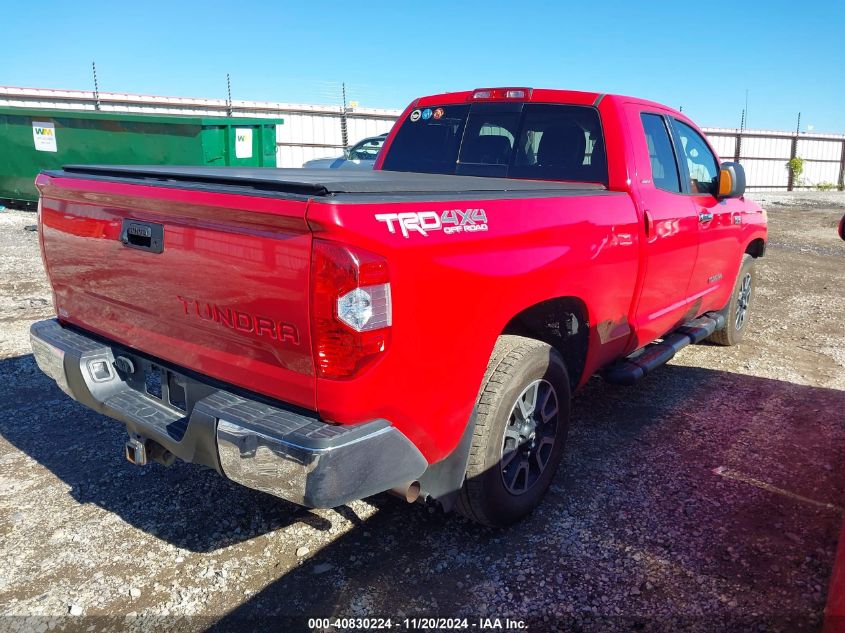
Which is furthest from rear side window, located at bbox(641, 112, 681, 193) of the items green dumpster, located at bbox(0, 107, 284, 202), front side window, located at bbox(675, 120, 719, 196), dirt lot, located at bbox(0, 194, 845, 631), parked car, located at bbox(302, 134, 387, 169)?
parked car, located at bbox(302, 134, 387, 169)

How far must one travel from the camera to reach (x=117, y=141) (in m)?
12.2

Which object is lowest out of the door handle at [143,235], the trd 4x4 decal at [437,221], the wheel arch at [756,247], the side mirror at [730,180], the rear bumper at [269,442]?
the rear bumper at [269,442]

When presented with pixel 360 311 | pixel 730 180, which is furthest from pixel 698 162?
pixel 360 311

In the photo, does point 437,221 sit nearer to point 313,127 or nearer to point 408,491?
point 408,491

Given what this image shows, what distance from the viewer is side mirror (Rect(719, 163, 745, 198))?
4.47m

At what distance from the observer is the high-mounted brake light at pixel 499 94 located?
4.16 meters

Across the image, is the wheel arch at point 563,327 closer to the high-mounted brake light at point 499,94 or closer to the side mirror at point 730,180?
the high-mounted brake light at point 499,94

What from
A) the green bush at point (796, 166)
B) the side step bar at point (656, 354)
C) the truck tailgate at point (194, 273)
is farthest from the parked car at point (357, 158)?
the green bush at point (796, 166)

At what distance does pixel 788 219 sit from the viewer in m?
17.5

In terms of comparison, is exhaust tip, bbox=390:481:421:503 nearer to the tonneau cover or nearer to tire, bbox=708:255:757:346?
the tonneau cover

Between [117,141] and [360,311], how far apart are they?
39.2ft

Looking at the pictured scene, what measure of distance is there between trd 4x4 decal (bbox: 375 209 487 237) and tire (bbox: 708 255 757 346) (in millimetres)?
3857

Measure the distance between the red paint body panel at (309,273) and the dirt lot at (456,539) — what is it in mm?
688

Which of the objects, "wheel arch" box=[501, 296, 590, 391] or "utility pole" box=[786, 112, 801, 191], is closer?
"wheel arch" box=[501, 296, 590, 391]
